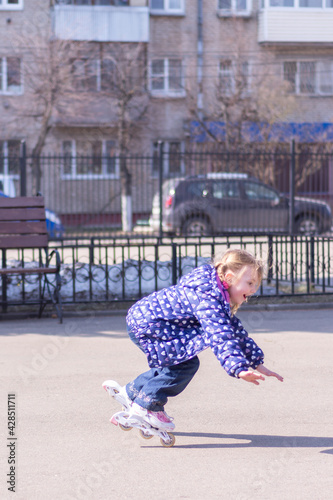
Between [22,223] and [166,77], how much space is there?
23269mm

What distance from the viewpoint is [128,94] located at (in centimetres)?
2977

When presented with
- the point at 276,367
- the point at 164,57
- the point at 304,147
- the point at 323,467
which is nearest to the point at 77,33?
the point at 164,57

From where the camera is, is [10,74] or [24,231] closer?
[24,231]

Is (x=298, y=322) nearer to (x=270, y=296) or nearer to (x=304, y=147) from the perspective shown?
(x=270, y=296)

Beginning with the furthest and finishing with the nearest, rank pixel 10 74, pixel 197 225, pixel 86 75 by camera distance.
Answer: pixel 86 75 < pixel 10 74 < pixel 197 225

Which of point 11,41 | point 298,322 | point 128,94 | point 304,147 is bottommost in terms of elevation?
point 298,322

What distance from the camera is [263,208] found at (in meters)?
18.8

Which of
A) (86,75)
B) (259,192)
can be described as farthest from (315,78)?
(259,192)

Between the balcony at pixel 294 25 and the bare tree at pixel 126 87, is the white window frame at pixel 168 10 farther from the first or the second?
the balcony at pixel 294 25

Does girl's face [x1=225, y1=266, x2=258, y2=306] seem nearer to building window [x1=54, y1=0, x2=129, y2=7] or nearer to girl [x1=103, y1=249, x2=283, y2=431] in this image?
girl [x1=103, y1=249, x2=283, y2=431]

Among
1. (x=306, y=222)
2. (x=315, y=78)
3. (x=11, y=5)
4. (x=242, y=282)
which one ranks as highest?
(x=11, y=5)

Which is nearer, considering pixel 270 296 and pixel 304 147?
pixel 270 296

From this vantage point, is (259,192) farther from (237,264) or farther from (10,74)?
(237,264)

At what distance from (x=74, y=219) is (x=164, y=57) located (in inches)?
579
